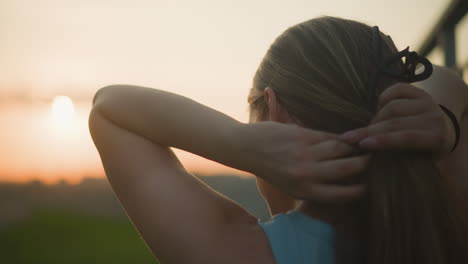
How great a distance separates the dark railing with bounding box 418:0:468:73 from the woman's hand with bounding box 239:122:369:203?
38.1 inches

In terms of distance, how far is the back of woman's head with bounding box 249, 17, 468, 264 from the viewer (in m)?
0.92

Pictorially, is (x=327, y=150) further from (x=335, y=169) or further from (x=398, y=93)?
(x=398, y=93)

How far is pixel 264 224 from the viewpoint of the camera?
101 cm

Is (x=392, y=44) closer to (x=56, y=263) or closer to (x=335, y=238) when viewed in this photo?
(x=335, y=238)

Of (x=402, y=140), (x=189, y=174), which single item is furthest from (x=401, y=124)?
(x=189, y=174)

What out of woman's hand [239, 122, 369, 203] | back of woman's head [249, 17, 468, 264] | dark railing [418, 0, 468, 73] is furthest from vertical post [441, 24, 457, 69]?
woman's hand [239, 122, 369, 203]

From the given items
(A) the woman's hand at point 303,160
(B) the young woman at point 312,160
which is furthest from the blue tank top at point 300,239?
(A) the woman's hand at point 303,160

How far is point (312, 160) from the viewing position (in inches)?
33.6

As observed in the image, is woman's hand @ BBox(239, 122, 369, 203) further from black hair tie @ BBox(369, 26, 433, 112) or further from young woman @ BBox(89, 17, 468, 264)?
black hair tie @ BBox(369, 26, 433, 112)

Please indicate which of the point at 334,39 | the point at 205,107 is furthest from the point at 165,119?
the point at 334,39

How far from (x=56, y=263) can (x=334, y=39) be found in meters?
13.3

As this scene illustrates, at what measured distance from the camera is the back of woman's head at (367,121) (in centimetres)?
92

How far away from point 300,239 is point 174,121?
32 centimetres

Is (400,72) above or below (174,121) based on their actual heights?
above
